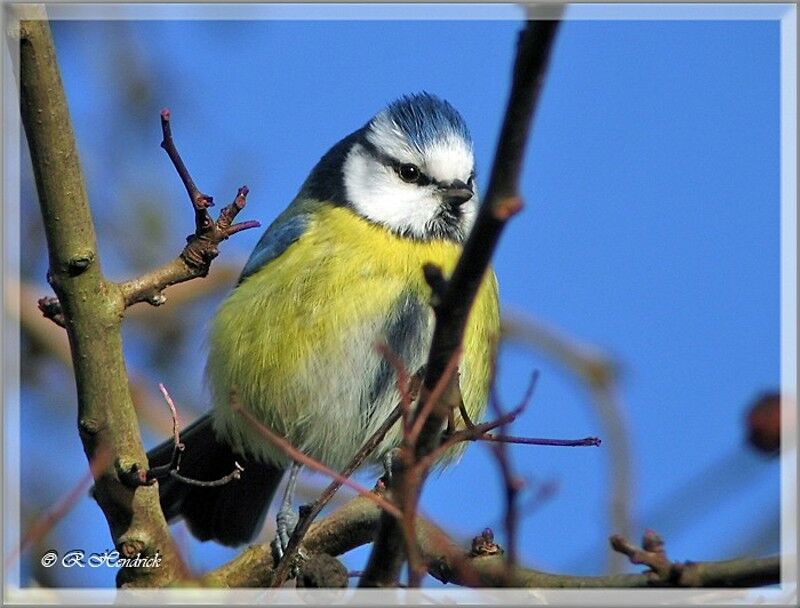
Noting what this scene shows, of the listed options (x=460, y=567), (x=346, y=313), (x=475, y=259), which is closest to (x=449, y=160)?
(x=346, y=313)

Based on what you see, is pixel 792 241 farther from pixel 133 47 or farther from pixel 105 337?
pixel 133 47

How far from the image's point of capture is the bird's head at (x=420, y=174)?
6.73 feet

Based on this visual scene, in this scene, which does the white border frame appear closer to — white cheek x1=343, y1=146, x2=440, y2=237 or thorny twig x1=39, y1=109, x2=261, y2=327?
thorny twig x1=39, y1=109, x2=261, y2=327

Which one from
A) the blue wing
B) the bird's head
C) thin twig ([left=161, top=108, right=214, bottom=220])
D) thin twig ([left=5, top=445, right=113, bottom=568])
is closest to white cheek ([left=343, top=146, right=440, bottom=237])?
the bird's head

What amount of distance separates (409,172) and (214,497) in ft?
2.52

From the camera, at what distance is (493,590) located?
117 centimetres

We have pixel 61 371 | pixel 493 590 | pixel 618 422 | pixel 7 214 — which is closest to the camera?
pixel 493 590

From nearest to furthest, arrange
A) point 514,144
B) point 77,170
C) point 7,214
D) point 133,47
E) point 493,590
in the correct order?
1. point 514,144
2. point 493,590
3. point 77,170
4. point 7,214
5. point 133,47

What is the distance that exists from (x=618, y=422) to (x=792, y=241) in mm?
647

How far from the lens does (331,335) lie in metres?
1.96

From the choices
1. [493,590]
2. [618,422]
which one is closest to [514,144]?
[493,590]

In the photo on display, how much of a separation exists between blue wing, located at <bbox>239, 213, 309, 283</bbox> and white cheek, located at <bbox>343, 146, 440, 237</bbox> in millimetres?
115

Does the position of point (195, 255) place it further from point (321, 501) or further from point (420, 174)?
point (420, 174)

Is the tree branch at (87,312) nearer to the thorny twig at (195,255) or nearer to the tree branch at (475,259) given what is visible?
the thorny twig at (195,255)
